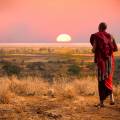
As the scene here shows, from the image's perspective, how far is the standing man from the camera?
1240cm

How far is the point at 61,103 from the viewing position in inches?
523

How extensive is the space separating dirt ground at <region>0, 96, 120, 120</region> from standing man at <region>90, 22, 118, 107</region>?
538mm

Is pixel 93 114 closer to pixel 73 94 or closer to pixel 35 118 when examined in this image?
pixel 35 118

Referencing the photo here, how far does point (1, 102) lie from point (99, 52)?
119 inches

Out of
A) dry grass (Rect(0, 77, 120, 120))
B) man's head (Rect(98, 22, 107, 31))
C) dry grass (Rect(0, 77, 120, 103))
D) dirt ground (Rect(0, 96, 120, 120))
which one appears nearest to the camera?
dirt ground (Rect(0, 96, 120, 120))

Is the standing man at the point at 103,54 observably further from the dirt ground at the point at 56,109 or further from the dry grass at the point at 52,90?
the dry grass at the point at 52,90

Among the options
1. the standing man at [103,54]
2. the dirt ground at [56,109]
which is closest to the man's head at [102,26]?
the standing man at [103,54]

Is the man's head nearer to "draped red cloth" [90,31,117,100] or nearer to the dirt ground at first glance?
"draped red cloth" [90,31,117,100]

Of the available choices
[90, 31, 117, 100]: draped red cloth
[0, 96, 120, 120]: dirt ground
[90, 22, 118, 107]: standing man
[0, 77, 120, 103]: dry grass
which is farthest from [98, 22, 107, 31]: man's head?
[0, 77, 120, 103]: dry grass

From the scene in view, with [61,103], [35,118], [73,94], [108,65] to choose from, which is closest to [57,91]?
[73,94]

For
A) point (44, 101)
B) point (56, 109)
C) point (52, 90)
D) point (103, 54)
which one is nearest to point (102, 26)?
point (103, 54)

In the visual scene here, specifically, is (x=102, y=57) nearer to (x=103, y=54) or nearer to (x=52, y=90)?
(x=103, y=54)

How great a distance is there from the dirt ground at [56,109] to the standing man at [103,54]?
0.54 metres

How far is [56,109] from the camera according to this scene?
1217 centimetres
